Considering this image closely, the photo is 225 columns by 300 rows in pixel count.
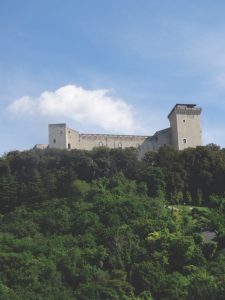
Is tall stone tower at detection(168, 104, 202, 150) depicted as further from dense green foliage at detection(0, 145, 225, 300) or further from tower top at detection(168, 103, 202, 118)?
dense green foliage at detection(0, 145, 225, 300)

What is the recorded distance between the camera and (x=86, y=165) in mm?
65062

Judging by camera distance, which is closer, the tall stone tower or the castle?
the castle

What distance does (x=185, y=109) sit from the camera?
77.6 m

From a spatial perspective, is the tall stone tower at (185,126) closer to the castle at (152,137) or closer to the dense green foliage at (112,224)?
the castle at (152,137)

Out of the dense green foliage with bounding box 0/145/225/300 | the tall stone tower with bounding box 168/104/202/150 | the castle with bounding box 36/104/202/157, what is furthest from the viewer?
the tall stone tower with bounding box 168/104/202/150

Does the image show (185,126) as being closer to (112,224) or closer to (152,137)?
(152,137)

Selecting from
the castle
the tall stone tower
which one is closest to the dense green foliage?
the castle

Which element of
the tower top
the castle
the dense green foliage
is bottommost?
the dense green foliage

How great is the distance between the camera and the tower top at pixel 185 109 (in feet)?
254

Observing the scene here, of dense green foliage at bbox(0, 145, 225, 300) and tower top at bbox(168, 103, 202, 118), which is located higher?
tower top at bbox(168, 103, 202, 118)

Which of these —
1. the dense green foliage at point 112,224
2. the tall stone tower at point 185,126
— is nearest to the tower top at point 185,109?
the tall stone tower at point 185,126

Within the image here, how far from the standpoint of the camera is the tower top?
7731cm

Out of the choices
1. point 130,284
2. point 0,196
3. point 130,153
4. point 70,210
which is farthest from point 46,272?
point 130,153

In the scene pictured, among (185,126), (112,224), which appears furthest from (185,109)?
(112,224)
